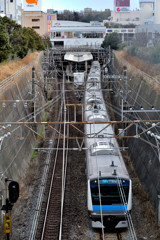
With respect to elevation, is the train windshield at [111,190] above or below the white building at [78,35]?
below

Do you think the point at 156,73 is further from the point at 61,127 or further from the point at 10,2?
the point at 10,2

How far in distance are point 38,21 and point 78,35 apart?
53.8 ft

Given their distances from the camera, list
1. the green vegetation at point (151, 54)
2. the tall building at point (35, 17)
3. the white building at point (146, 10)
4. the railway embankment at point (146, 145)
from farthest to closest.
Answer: the tall building at point (35, 17) → the white building at point (146, 10) → the green vegetation at point (151, 54) → the railway embankment at point (146, 145)

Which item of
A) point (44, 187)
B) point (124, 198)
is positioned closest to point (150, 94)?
point (44, 187)

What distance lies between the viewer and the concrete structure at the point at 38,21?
72.4 metres

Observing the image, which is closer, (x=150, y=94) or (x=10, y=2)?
(x=150, y=94)

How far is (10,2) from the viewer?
55.8 metres

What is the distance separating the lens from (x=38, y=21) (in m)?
74.0

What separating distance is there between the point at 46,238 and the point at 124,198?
2577 millimetres

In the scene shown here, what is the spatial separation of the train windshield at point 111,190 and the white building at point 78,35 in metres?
50.7

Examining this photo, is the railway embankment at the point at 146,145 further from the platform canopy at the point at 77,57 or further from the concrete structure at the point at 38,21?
the concrete structure at the point at 38,21

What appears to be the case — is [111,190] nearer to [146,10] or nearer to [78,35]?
[146,10]

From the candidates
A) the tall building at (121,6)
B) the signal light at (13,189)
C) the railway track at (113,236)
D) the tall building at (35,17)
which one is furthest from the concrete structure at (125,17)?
the signal light at (13,189)

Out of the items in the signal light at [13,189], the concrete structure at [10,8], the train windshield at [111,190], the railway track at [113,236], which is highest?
the concrete structure at [10,8]
